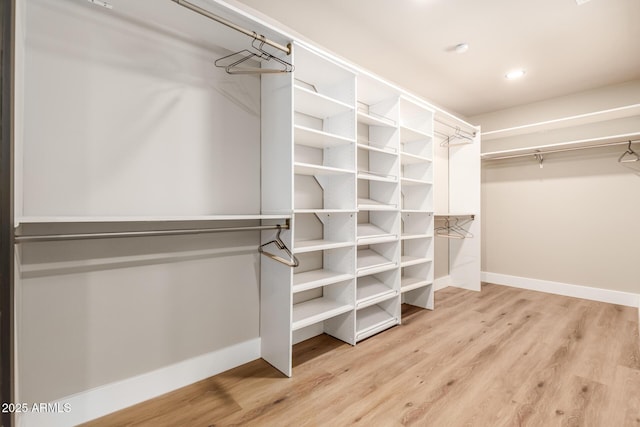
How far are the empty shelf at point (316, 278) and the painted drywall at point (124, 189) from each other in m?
0.40

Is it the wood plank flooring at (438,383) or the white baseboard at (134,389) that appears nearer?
the white baseboard at (134,389)

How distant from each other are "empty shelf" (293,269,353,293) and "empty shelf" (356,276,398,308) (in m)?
0.30

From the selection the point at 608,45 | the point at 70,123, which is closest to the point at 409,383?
the point at 70,123

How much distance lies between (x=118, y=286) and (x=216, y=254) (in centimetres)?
58

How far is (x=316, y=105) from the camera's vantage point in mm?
2365

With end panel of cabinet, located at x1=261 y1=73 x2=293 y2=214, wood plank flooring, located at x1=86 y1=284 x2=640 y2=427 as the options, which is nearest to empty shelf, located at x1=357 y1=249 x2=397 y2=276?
wood plank flooring, located at x1=86 y1=284 x2=640 y2=427

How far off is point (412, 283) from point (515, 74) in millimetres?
2589

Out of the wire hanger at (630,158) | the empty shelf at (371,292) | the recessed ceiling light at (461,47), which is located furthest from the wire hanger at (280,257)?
the wire hanger at (630,158)

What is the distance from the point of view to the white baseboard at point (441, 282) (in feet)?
13.4

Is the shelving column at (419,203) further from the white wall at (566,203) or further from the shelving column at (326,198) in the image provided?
the white wall at (566,203)

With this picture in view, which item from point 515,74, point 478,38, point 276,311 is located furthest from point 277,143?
point 515,74

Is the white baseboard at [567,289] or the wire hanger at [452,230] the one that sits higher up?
the wire hanger at [452,230]

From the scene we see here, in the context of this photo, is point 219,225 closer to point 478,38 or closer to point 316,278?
point 316,278

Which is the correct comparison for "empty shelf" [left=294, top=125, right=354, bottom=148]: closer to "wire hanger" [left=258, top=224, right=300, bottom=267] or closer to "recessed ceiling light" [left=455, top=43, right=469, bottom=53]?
"wire hanger" [left=258, top=224, right=300, bottom=267]
